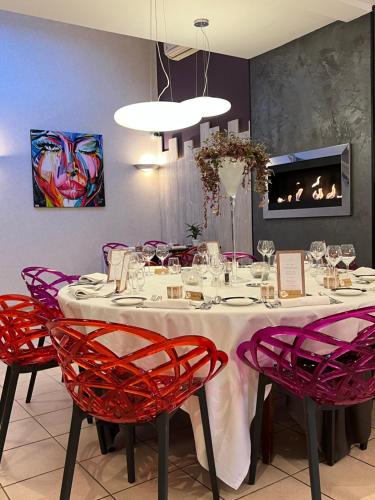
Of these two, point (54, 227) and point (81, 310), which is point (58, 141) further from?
point (81, 310)

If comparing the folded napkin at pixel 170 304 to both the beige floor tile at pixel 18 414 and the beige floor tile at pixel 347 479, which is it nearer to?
the beige floor tile at pixel 347 479

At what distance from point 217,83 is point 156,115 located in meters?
3.61

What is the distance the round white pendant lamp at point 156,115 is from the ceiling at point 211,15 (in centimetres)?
135

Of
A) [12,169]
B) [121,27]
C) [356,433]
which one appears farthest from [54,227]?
[356,433]

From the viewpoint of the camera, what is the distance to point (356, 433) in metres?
2.44

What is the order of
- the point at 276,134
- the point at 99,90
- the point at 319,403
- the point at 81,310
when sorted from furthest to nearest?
the point at 99,90 → the point at 276,134 → the point at 81,310 → the point at 319,403

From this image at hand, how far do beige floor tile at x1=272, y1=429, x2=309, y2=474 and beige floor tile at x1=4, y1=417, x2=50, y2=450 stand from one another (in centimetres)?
133

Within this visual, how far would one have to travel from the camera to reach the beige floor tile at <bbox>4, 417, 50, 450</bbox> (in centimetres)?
274

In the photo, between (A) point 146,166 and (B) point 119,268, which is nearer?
(B) point 119,268

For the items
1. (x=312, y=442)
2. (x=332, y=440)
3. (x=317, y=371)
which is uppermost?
(x=317, y=371)

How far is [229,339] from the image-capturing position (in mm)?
2004

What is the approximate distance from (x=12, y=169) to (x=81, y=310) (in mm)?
5024

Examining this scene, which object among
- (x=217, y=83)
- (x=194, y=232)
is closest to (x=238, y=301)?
(x=194, y=232)

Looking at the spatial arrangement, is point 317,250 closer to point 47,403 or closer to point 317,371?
point 317,371
